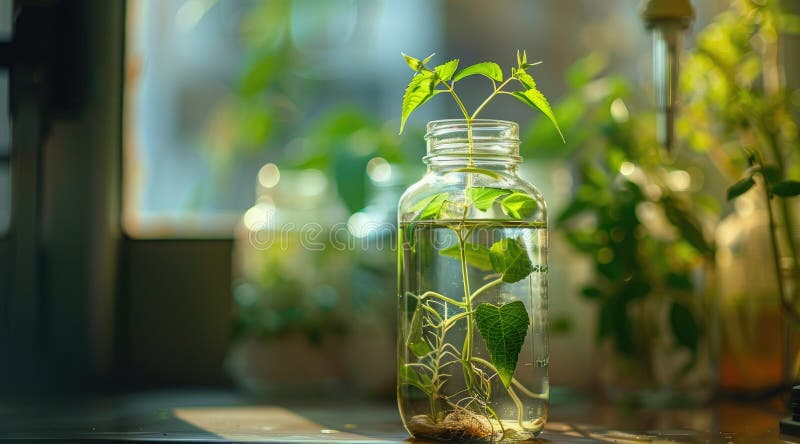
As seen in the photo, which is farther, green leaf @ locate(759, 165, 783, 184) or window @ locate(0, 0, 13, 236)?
window @ locate(0, 0, 13, 236)

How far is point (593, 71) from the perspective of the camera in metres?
1.09

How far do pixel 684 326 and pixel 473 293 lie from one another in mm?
349

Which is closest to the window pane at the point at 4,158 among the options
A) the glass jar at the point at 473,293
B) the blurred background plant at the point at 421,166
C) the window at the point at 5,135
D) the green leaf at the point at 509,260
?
the window at the point at 5,135

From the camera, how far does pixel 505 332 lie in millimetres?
629

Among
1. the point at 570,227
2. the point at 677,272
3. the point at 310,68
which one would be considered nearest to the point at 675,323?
the point at 677,272

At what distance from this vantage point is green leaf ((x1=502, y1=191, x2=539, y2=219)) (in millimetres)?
677

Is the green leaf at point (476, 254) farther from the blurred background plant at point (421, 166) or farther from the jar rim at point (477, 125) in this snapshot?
the blurred background plant at point (421, 166)

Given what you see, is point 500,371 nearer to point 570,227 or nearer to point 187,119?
point 570,227

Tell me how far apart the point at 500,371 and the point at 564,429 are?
18 cm

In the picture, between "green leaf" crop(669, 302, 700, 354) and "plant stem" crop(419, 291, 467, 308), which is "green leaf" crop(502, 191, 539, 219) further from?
"green leaf" crop(669, 302, 700, 354)

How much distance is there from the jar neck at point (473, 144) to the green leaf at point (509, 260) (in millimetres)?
92

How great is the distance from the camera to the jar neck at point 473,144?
2.34ft

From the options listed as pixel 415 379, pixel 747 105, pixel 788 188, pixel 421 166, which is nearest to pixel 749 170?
pixel 747 105

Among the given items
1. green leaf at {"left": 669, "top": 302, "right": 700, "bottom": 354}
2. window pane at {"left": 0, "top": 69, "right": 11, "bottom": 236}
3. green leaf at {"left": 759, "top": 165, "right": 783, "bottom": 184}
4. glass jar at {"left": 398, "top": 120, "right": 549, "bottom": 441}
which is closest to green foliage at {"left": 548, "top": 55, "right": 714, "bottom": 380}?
green leaf at {"left": 669, "top": 302, "right": 700, "bottom": 354}
